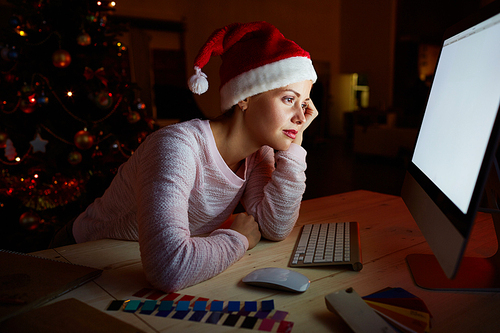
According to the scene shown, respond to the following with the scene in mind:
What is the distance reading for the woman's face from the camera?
1.00 meters

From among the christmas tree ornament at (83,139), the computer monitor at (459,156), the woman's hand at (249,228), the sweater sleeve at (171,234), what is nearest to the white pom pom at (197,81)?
the sweater sleeve at (171,234)

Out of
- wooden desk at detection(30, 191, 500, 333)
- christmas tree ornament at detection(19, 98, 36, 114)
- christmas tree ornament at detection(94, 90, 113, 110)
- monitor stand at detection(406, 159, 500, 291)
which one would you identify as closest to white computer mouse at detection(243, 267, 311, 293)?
wooden desk at detection(30, 191, 500, 333)

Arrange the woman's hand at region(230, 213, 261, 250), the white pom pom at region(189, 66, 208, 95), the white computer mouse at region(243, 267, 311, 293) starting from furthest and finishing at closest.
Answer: the white pom pom at region(189, 66, 208, 95) → the woman's hand at region(230, 213, 261, 250) → the white computer mouse at region(243, 267, 311, 293)

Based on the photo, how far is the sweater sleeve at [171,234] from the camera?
2.26ft

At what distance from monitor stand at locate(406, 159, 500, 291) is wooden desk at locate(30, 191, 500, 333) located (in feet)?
0.06

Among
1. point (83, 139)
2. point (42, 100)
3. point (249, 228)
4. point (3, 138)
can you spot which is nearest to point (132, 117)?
point (83, 139)

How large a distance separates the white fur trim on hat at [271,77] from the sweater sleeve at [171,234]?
0.96 feet

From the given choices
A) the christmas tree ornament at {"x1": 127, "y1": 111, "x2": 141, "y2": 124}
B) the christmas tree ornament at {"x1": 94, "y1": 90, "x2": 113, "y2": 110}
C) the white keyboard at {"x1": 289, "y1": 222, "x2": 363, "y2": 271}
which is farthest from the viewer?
the christmas tree ornament at {"x1": 127, "y1": 111, "x2": 141, "y2": 124}

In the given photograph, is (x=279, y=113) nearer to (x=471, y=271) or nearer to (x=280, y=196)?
(x=280, y=196)

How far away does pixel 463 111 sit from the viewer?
2.01ft

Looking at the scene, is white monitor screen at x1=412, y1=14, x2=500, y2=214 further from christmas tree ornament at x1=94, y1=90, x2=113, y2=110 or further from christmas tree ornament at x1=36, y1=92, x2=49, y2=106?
christmas tree ornament at x1=36, y1=92, x2=49, y2=106

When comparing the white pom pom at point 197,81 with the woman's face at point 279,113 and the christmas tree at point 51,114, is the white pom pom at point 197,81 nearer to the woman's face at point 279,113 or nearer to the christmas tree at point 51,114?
the woman's face at point 279,113

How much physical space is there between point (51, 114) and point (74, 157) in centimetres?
35

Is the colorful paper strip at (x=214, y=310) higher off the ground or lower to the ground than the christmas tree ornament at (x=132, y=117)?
lower
